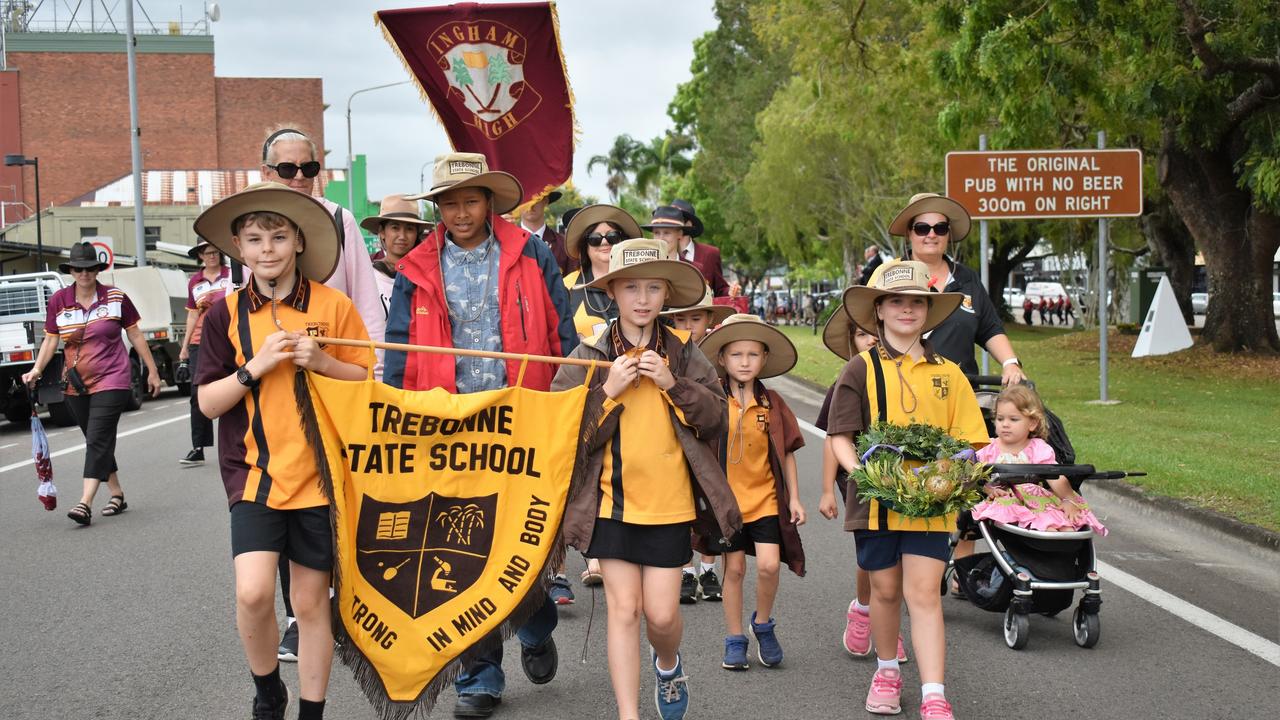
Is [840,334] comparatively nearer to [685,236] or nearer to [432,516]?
[432,516]

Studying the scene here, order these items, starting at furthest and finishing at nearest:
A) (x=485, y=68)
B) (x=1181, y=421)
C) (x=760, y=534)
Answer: (x=1181, y=421)
(x=485, y=68)
(x=760, y=534)

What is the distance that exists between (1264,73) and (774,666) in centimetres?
1614

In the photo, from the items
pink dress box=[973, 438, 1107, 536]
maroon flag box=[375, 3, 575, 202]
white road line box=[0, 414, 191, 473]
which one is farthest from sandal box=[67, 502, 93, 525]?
pink dress box=[973, 438, 1107, 536]

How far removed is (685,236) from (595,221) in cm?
124

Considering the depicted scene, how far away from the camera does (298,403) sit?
14.0 ft

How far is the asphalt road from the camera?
16.6 ft

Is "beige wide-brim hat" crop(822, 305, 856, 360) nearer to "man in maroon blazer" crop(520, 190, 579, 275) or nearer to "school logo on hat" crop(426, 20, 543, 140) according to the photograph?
"school logo on hat" crop(426, 20, 543, 140)

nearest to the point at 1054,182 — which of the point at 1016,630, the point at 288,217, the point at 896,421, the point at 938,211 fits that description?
the point at 938,211

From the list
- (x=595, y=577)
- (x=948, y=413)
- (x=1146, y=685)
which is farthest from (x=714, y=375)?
(x=595, y=577)

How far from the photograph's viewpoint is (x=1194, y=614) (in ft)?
21.0

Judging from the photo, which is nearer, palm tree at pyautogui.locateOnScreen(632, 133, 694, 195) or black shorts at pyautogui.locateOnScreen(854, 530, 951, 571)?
black shorts at pyautogui.locateOnScreen(854, 530, 951, 571)

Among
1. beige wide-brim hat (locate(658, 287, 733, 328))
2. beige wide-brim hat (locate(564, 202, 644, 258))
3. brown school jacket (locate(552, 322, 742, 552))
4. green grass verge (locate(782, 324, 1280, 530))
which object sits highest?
beige wide-brim hat (locate(564, 202, 644, 258))

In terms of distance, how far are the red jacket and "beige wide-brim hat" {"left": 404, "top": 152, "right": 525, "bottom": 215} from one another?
0.16 meters

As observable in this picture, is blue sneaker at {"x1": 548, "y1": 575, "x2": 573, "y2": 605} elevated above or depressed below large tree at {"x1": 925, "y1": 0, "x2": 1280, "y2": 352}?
below
